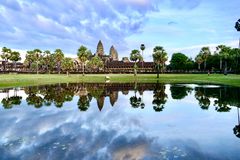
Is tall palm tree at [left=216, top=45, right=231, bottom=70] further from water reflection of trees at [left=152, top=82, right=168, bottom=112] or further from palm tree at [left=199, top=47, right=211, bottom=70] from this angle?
→ water reflection of trees at [left=152, top=82, right=168, bottom=112]

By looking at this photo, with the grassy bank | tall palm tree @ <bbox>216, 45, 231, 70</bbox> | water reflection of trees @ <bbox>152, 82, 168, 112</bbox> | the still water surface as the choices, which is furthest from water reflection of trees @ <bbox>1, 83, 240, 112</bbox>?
tall palm tree @ <bbox>216, 45, 231, 70</bbox>

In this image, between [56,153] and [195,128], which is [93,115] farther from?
[56,153]

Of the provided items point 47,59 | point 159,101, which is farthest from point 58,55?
point 159,101

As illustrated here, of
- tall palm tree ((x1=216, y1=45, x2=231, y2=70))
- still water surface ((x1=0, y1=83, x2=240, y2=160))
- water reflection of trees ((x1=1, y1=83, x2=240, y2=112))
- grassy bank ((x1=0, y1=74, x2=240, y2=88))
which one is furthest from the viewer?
tall palm tree ((x1=216, y1=45, x2=231, y2=70))

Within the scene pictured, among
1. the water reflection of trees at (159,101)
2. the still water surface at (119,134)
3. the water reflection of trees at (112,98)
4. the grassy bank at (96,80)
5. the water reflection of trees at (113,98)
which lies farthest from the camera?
the grassy bank at (96,80)

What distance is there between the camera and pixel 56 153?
13.7 metres

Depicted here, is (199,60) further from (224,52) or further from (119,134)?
(119,134)

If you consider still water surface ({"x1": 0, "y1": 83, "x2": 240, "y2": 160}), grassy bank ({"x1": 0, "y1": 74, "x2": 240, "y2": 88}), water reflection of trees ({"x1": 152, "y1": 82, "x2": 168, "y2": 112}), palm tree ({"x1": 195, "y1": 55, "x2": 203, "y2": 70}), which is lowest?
still water surface ({"x1": 0, "y1": 83, "x2": 240, "y2": 160})

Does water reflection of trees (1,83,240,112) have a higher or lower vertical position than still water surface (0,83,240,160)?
higher

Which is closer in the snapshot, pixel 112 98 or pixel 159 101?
pixel 159 101

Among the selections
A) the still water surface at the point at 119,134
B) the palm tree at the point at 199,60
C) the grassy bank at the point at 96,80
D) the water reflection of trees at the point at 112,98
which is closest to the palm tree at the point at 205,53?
the palm tree at the point at 199,60

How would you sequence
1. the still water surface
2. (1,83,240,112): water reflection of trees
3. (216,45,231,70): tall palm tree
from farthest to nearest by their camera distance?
1. (216,45,231,70): tall palm tree
2. (1,83,240,112): water reflection of trees
3. the still water surface

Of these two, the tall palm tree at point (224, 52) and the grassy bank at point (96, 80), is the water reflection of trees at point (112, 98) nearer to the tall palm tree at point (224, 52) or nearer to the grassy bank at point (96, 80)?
the grassy bank at point (96, 80)

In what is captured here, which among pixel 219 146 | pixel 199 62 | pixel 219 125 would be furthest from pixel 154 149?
pixel 199 62
